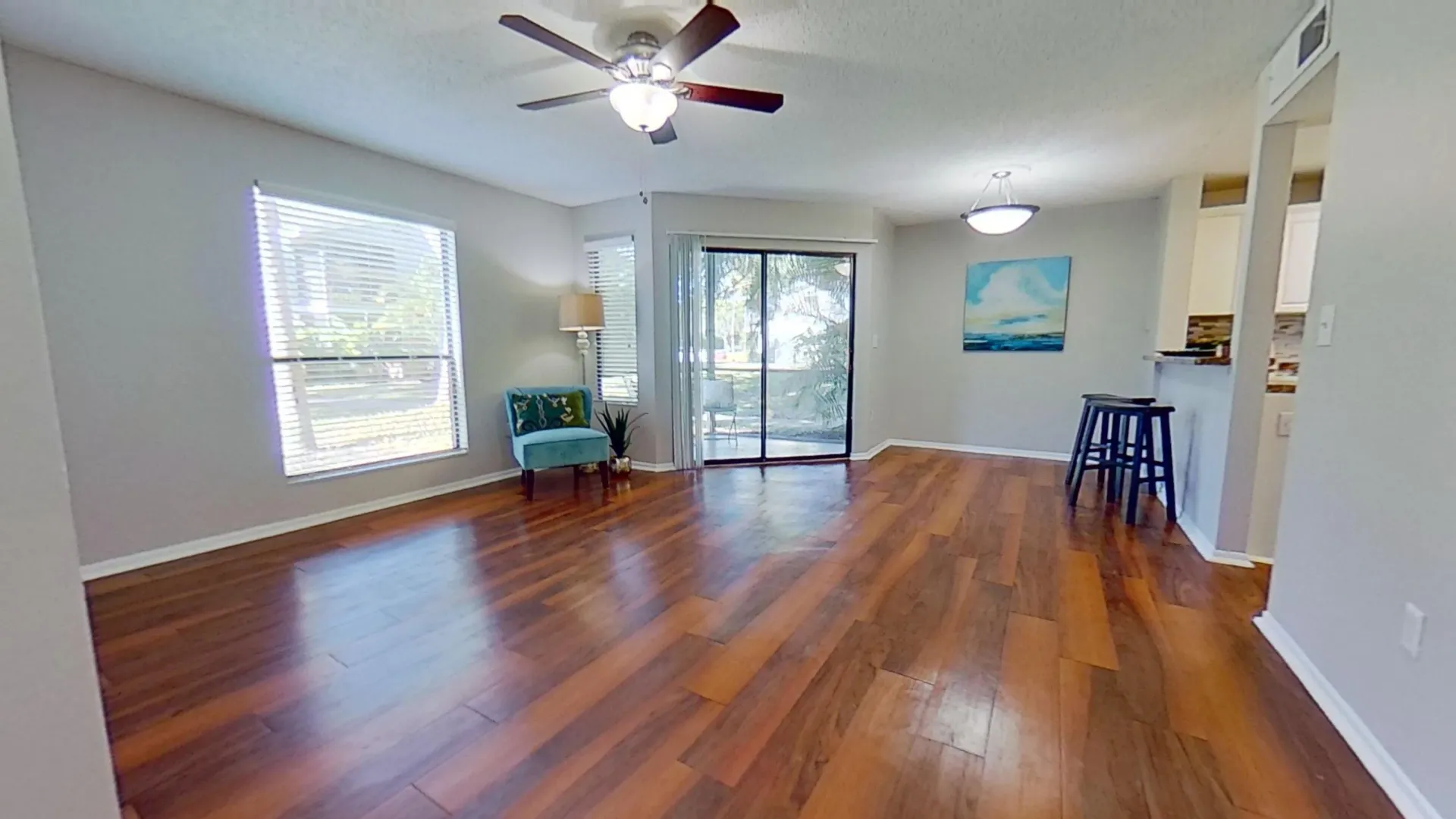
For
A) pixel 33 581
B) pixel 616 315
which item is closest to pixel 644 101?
pixel 33 581

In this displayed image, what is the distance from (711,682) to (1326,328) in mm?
2475

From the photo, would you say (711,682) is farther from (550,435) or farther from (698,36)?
(550,435)

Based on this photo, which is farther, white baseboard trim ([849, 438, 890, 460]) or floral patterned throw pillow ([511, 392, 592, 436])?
white baseboard trim ([849, 438, 890, 460])

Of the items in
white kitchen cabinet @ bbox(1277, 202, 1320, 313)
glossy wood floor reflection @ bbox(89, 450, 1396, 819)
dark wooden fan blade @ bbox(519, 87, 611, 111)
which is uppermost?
dark wooden fan blade @ bbox(519, 87, 611, 111)

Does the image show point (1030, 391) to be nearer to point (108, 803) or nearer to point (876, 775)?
point (876, 775)

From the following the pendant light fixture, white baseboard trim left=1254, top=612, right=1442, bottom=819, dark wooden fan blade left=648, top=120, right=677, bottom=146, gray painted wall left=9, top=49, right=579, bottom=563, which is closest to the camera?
white baseboard trim left=1254, top=612, right=1442, bottom=819

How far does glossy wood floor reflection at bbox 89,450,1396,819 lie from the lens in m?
1.49

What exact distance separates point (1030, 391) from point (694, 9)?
16.0 ft

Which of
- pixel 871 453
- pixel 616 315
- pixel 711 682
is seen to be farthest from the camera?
pixel 871 453

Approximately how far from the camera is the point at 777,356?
548 centimetres

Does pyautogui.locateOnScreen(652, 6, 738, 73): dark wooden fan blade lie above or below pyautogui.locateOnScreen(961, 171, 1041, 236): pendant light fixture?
above

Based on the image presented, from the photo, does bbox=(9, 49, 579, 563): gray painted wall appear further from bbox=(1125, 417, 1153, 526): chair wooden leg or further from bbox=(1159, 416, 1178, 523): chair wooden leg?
bbox=(1159, 416, 1178, 523): chair wooden leg

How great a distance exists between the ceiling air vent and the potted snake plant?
446 cm

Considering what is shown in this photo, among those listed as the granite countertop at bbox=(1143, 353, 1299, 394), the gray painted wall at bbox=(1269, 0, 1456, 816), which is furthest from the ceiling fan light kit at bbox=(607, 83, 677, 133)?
the granite countertop at bbox=(1143, 353, 1299, 394)
